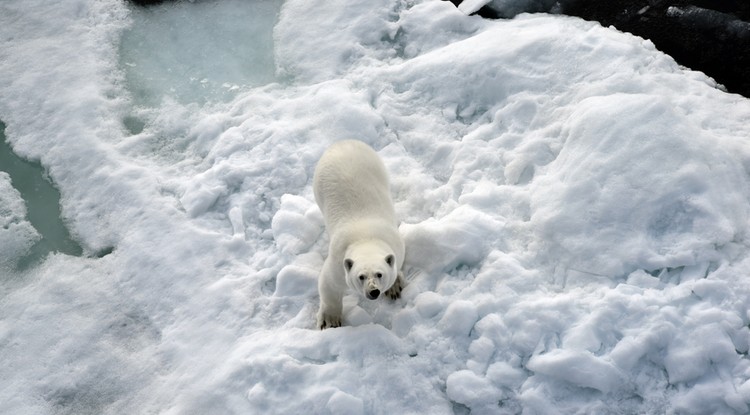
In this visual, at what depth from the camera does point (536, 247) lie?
4652mm

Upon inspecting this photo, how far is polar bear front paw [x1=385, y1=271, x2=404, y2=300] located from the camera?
4.66 metres

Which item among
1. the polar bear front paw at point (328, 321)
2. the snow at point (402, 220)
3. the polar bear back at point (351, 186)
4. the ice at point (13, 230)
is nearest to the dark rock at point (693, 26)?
the snow at point (402, 220)

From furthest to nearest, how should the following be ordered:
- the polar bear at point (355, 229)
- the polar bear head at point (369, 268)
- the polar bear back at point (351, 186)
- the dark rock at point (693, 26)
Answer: the dark rock at point (693, 26) → the polar bear back at point (351, 186) → the polar bear at point (355, 229) → the polar bear head at point (369, 268)

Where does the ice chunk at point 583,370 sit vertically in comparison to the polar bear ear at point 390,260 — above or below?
below

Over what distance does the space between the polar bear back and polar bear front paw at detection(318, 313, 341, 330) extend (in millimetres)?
641

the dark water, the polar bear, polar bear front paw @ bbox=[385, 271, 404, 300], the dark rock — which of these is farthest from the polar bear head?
the dark rock

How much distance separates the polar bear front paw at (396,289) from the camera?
15.3 feet

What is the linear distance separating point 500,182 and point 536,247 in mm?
774

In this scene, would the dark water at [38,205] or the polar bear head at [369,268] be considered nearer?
the polar bear head at [369,268]

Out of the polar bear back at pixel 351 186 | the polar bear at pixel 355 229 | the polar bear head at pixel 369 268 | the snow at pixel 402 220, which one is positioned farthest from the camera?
the polar bear back at pixel 351 186

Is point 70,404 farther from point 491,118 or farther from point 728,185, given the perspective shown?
point 728,185

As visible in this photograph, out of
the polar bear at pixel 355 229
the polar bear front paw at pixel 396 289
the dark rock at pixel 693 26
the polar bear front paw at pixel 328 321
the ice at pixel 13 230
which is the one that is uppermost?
the dark rock at pixel 693 26

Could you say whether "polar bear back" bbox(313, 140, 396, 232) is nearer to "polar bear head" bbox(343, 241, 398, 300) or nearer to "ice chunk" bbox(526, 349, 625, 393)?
"polar bear head" bbox(343, 241, 398, 300)

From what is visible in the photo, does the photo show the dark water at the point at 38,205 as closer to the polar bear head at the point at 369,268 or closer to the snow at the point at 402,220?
the snow at the point at 402,220
